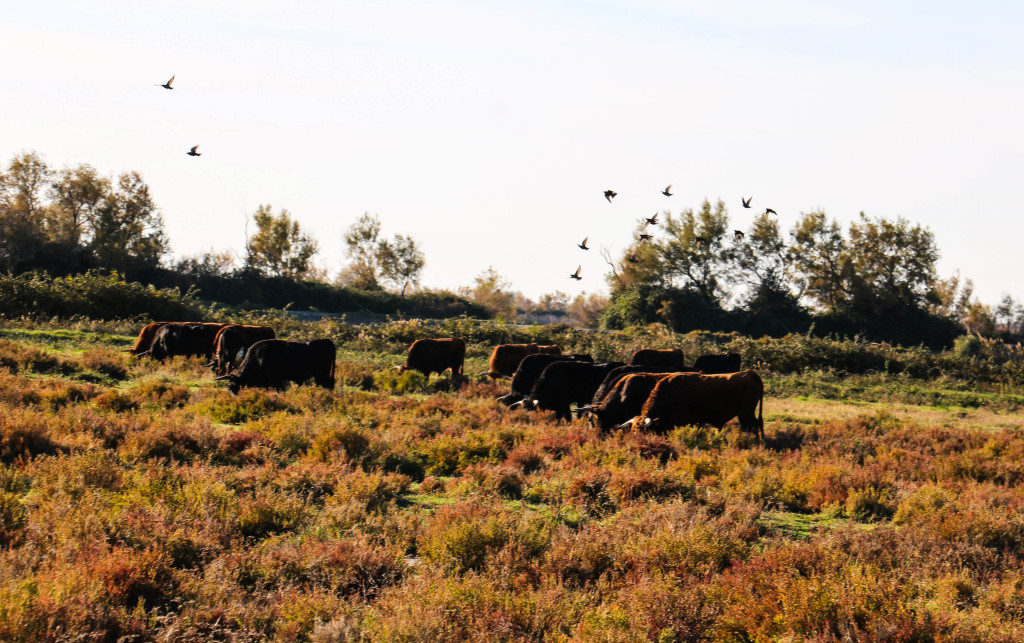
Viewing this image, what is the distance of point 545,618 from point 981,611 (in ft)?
10.9

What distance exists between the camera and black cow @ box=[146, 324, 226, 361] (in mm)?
26078

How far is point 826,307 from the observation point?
59.7 meters

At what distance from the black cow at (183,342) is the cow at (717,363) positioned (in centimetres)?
1526

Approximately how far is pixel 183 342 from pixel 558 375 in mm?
13808

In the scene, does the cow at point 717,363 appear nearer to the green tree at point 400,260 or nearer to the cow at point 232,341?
the cow at point 232,341

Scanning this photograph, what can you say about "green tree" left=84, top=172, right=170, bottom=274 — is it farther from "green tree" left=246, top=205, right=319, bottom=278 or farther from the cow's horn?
the cow's horn

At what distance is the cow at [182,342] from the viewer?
26.1m

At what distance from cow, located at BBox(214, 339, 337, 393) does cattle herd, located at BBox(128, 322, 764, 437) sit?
0.08ft

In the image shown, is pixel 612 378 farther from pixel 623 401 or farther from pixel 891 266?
pixel 891 266

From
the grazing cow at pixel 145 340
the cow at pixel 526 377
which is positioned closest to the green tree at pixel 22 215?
the grazing cow at pixel 145 340

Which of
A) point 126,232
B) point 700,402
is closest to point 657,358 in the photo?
point 700,402

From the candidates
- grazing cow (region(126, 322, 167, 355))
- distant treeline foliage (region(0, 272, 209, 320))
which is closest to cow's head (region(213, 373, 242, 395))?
grazing cow (region(126, 322, 167, 355))

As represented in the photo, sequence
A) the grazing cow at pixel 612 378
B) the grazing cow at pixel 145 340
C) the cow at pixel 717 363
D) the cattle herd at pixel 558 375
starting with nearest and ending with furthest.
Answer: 1. the cattle herd at pixel 558 375
2. the grazing cow at pixel 612 378
3. the cow at pixel 717 363
4. the grazing cow at pixel 145 340

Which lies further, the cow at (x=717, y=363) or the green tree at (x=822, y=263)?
the green tree at (x=822, y=263)
